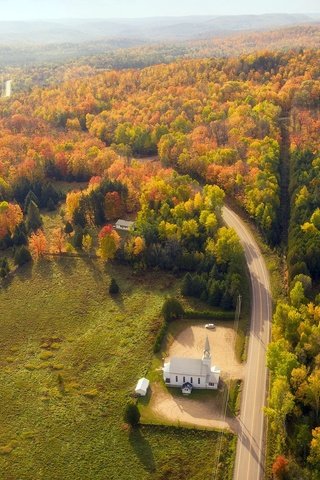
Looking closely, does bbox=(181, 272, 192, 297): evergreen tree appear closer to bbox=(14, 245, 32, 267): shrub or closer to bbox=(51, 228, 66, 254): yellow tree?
bbox=(51, 228, 66, 254): yellow tree

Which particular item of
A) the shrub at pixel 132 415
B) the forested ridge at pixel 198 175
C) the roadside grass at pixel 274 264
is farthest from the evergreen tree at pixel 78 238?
the shrub at pixel 132 415

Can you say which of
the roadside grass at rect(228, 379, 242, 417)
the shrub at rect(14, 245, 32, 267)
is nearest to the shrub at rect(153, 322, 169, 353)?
the roadside grass at rect(228, 379, 242, 417)

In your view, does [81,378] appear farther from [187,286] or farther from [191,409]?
[187,286]

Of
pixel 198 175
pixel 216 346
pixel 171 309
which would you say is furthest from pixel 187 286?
pixel 198 175

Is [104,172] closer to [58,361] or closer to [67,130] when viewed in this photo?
[67,130]

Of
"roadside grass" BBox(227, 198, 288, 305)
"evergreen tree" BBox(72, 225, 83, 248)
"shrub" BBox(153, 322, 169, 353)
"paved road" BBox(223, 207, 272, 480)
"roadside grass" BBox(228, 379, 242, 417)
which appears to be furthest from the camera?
"evergreen tree" BBox(72, 225, 83, 248)

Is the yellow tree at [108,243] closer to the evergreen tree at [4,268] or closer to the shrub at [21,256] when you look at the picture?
the shrub at [21,256]
